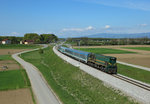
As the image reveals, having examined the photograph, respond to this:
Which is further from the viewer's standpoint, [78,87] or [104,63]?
[104,63]

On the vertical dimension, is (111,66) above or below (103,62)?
below

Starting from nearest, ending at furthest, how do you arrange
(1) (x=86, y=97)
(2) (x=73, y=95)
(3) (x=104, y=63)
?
(1) (x=86, y=97), (2) (x=73, y=95), (3) (x=104, y=63)

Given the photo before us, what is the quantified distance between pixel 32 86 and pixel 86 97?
11.8 metres

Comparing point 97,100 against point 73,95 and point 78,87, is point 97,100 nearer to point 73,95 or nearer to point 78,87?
point 73,95

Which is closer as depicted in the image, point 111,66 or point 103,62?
point 111,66

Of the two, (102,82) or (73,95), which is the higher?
(102,82)

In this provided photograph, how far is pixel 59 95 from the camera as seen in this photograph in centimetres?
2405

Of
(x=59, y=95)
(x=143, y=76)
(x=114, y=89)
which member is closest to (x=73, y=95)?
(x=59, y=95)

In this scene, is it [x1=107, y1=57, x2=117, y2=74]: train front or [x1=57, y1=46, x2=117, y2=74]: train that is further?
[x1=57, y1=46, x2=117, y2=74]: train

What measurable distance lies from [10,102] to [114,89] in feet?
48.5

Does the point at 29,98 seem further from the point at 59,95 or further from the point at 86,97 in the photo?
the point at 86,97

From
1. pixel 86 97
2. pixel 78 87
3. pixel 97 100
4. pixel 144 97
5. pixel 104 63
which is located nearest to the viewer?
pixel 144 97

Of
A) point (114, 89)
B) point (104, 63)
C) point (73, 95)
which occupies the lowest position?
point (73, 95)

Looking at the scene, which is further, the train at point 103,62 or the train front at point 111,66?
the train at point 103,62
